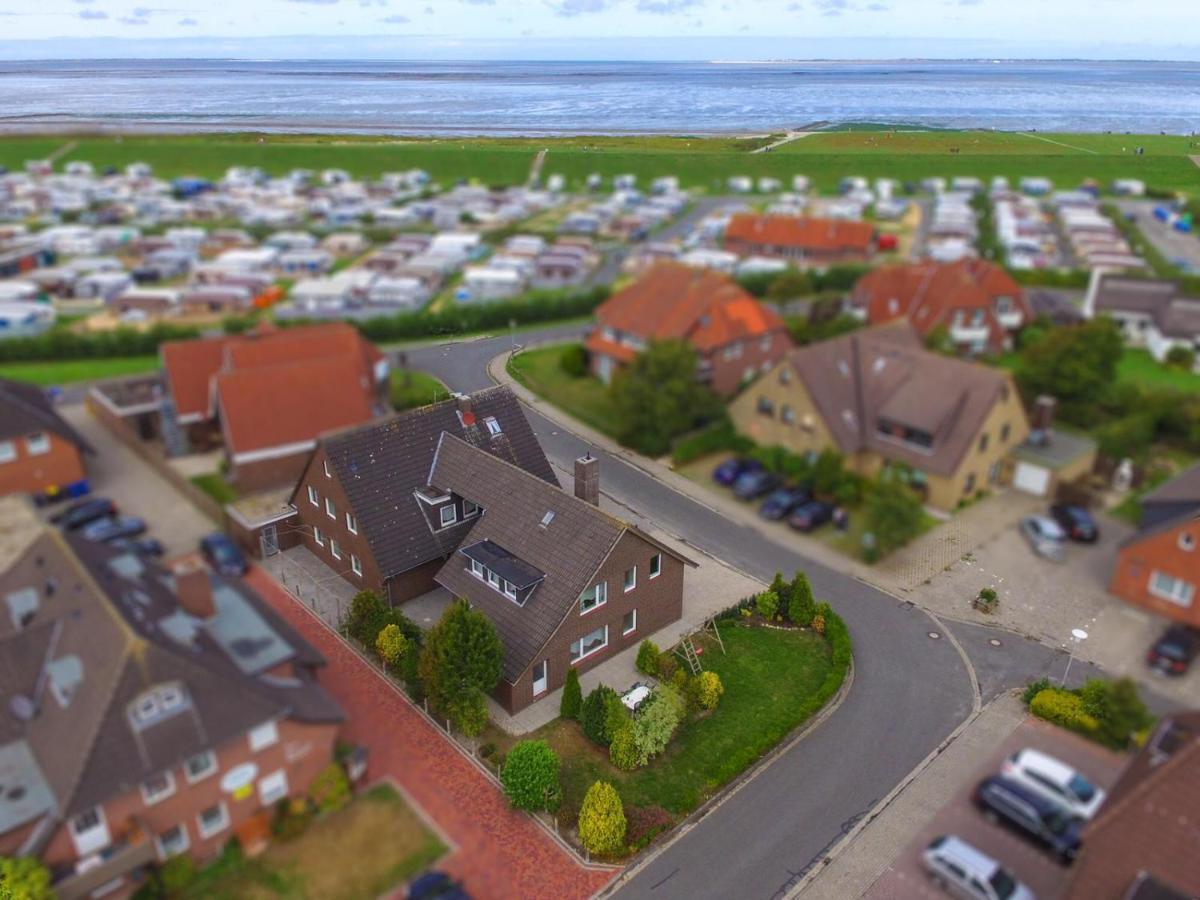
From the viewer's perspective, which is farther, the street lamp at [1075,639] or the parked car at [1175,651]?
the street lamp at [1075,639]

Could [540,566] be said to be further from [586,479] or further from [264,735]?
[264,735]

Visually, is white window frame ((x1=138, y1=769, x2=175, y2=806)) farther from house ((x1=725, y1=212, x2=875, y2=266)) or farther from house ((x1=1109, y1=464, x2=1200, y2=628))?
house ((x1=725, y1=212, x2=875, y2=266))

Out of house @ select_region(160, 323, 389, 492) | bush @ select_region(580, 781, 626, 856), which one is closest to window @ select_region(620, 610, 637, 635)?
bush @ select_region(580, 781, 626, 856)

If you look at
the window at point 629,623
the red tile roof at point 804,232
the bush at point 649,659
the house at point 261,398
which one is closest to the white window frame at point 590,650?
the window at point 629,623

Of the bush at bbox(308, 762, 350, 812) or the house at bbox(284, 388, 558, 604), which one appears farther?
the bush at bbox(308, 762, 350, 812)

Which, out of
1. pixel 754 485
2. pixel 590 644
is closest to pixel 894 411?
pixel 754 485

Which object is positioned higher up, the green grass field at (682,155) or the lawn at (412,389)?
the green grass field at (682,155)

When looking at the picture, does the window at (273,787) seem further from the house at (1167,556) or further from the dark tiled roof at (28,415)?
the house at (1167,556)
